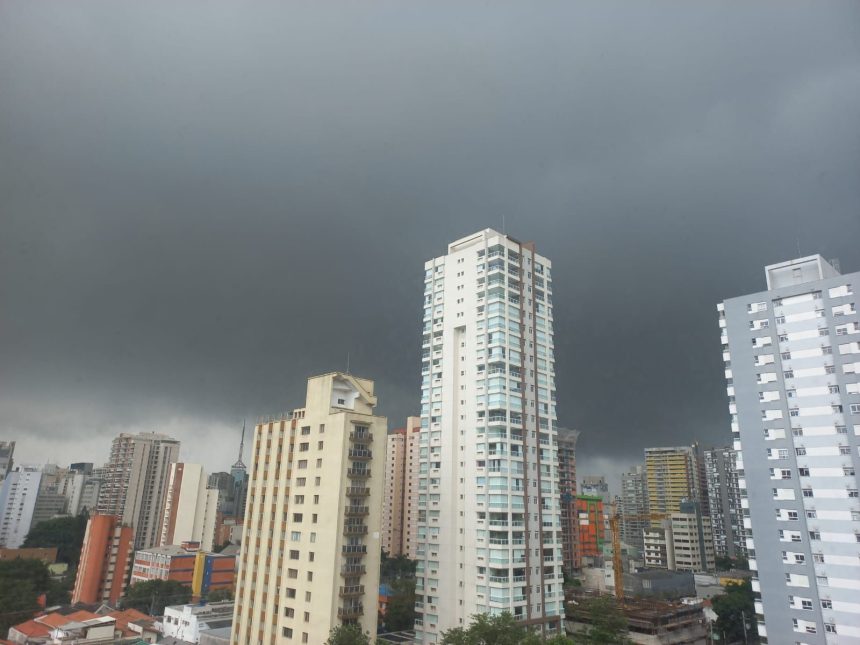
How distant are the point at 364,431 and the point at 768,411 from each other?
3210 centimetres

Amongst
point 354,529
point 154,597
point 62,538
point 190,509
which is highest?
point 354,529

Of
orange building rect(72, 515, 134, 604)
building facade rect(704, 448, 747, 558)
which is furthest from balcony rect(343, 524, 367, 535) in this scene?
building facade rect(704, 448, 747, 558)

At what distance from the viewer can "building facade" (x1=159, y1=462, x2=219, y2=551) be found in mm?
100125

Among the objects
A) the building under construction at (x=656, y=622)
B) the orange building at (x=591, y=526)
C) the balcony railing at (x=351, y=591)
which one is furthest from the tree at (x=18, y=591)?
the orange building at (x=591, y=526)

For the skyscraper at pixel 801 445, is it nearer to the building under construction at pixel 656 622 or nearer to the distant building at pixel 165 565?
the building under construction at pixel 656 622

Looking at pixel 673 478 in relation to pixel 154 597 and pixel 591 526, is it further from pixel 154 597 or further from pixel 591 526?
pixel 154 597

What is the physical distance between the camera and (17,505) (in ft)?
438

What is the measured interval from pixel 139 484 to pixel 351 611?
Result: 10024 cm

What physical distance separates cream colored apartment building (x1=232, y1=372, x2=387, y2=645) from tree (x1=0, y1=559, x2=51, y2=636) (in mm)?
31784

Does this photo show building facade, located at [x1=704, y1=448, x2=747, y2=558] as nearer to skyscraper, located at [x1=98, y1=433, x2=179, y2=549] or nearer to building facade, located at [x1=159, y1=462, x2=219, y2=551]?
building facade, located at [x1=159, y1=462, x2=219, y2=551]

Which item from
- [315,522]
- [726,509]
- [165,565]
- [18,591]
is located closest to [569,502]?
[726,509]

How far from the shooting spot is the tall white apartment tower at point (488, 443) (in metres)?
42.0

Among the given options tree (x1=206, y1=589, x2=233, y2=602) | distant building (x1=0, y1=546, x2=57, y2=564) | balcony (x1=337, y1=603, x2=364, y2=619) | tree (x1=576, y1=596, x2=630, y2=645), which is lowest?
tree (x1=206, y1=589, x2=233, y2=602)

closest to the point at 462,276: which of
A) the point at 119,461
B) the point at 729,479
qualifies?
the point at 119,461
